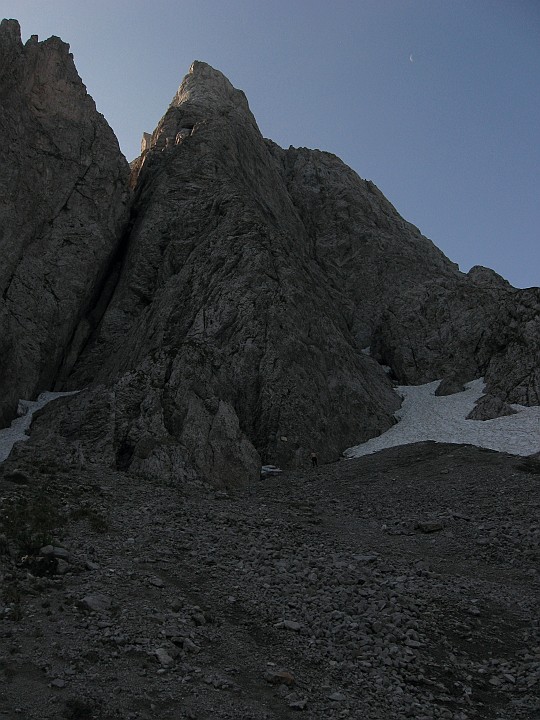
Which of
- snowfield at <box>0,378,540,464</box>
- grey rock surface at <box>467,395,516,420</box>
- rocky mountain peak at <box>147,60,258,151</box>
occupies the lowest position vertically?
snowfield at <box>0,378,540,464</box>

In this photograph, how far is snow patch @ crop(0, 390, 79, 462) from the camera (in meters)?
38.6

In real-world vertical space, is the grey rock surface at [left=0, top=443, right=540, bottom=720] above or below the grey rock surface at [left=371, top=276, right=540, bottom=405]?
below

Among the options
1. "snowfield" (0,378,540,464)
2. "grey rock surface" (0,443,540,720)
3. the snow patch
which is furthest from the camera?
the snow patch

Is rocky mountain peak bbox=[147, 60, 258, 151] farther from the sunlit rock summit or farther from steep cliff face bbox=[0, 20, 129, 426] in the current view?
steep cliff face bbox=[0, 20, 129, 426]

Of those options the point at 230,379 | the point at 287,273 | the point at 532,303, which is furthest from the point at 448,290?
the point at 230,379

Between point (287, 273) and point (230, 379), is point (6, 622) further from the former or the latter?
point (287, 273)

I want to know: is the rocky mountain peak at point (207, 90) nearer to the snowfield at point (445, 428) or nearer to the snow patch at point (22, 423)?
the snow patch at point (22, 423)

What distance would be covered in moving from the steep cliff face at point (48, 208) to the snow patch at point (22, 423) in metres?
0.76

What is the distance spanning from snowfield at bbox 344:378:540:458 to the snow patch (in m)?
22.9

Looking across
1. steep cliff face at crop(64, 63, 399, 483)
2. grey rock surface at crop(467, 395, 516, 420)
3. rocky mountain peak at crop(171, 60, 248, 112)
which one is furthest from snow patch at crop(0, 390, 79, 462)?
rocky mountain peak at crop(171, 60, 248, 112)

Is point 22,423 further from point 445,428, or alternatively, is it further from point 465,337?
point 465,337

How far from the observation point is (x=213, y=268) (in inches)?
2019

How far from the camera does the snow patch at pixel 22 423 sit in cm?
3856

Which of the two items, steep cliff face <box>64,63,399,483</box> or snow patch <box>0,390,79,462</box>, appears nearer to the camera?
steep cliff face <box>64,63,399,483</box>
